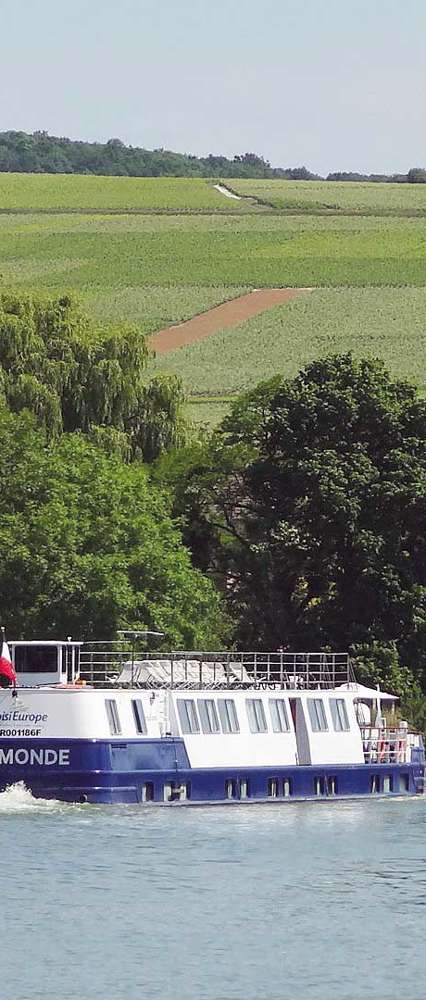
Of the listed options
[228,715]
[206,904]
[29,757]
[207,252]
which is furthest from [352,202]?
[206,904]

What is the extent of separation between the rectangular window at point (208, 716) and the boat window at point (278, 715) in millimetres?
2715

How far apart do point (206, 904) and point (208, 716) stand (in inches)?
755

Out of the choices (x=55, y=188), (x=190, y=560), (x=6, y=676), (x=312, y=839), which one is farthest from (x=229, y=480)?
(x=55, y=188)

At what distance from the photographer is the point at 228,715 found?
67.4m

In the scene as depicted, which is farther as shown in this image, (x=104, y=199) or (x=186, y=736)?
(x=104, y=199)

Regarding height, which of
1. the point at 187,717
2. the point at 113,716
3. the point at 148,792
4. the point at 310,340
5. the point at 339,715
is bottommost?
the point at 148,792

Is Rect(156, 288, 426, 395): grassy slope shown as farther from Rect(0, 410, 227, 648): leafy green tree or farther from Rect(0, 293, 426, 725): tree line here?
Rect(0, 410, 227, 648): leafy green tree

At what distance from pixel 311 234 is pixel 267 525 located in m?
84.0

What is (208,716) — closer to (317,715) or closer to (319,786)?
(319,786)

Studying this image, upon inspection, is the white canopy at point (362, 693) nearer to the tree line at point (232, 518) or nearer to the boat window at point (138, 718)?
the tree line at point (232, 518)

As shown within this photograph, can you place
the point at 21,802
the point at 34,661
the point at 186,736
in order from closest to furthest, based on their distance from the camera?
the point at 21,802 → the point at 186,736 → the point at 34,661

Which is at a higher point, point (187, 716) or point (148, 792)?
point (187, 716)

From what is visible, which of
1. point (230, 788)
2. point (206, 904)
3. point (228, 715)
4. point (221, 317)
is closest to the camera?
point (206, 904)

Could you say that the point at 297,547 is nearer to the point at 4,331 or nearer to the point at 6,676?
the point at 4,331
